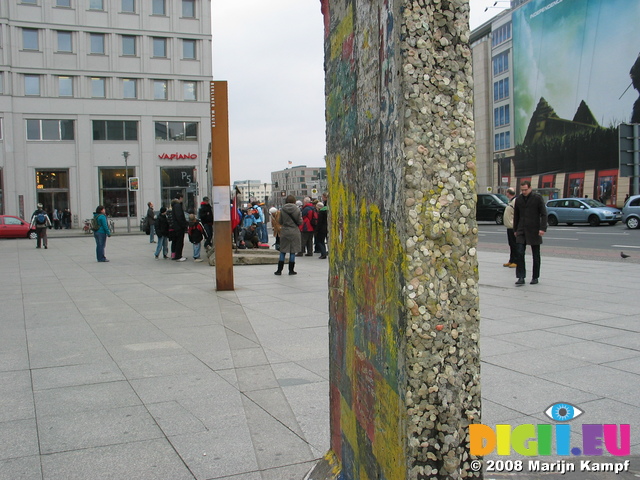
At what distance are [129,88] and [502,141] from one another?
44255mm

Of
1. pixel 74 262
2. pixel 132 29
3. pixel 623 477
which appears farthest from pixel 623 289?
pixel 132 29

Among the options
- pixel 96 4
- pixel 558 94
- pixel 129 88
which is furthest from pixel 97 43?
pixel 558 94

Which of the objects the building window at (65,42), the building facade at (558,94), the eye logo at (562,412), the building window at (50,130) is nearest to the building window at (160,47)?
the building window at (65,42)

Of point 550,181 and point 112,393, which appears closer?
point 112,393

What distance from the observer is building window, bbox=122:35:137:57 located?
50000 mm

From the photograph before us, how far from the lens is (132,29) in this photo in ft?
164

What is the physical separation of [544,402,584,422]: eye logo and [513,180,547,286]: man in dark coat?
6.75 metres

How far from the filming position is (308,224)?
1806 centimetres

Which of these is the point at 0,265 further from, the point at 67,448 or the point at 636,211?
the point at 636,211

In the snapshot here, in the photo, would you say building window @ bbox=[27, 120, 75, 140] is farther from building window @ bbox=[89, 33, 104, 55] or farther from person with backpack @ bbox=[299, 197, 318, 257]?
person with backpack @ bbox=[299, 197, 318, 257]

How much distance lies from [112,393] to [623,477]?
3682mm

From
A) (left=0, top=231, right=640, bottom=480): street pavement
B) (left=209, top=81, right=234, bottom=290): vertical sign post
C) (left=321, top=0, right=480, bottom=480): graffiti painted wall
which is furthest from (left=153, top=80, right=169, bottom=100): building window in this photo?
(left=321, top=0, right=480, bottom=480): graffiti painted wall

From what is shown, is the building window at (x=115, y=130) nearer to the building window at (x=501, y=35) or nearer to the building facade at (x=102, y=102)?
the building facade at (x=102, y=102)

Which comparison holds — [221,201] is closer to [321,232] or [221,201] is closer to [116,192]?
[321,232]
